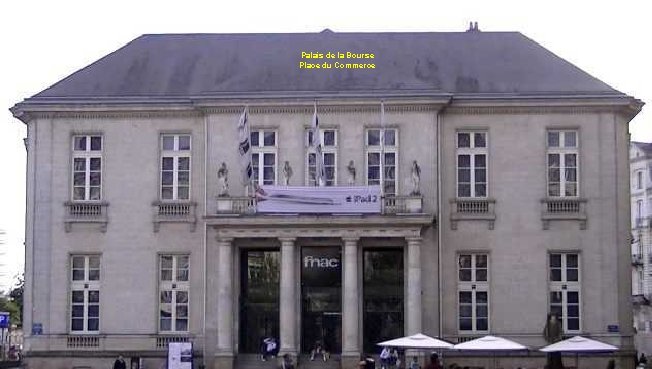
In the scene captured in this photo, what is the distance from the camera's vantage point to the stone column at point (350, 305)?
1938 inches

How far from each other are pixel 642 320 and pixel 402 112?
4844cm

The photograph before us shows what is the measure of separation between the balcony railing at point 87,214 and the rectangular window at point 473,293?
13878 millimetres

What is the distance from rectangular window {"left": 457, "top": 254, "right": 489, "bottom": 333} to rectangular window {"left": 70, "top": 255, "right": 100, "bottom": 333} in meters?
14.0

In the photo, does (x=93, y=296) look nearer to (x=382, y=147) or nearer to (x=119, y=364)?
(x=119, y=364)

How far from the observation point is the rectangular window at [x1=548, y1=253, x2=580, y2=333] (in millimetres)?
50219

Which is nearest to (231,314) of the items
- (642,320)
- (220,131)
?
(220,131)

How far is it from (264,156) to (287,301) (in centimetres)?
580

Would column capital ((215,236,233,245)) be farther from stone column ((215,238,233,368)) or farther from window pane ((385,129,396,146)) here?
window pane ((385,129,396,146))

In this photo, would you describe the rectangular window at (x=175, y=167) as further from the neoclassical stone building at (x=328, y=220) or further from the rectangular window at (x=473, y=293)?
the rectangular window at (x=473, y=293)

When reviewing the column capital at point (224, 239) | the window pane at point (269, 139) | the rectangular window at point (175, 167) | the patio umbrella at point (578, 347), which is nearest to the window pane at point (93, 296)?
the rectangular window at point (175, 167)

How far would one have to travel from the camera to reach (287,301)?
49375mm

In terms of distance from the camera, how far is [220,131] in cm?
5106

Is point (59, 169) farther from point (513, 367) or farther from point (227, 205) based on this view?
point (513, 367)

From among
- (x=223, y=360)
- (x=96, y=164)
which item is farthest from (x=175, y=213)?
(x=223, y=360)
